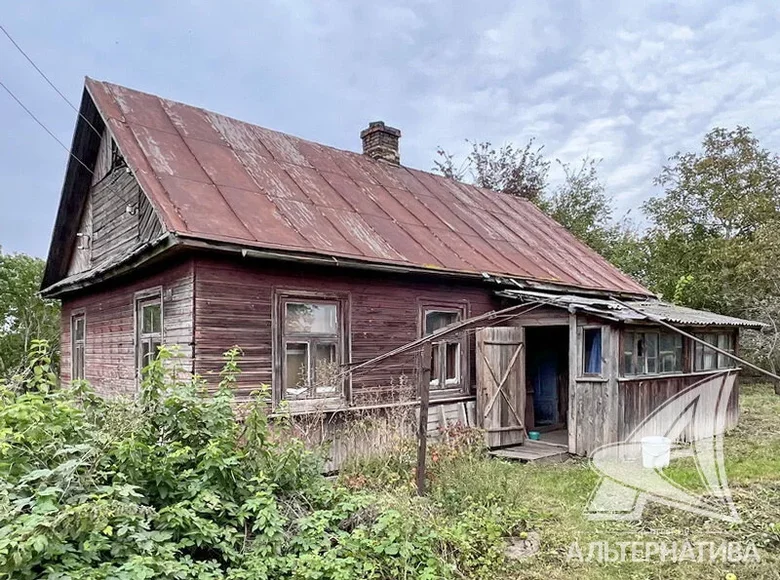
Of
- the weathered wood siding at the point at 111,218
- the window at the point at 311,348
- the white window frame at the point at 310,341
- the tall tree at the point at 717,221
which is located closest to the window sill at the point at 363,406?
the white window frame at the point at 310,341

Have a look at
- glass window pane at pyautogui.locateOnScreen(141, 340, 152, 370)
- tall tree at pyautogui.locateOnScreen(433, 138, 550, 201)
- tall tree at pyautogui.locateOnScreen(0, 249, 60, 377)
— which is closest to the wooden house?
glass window pane at pyautogui.locateOnScreen(141, 340, 152, 370)

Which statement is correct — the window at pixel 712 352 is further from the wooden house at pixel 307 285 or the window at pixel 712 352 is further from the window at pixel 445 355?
the window at pixel 445 355

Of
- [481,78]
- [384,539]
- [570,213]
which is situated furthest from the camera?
[570,213]

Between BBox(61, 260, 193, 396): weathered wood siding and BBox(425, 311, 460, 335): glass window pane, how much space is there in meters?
3.71

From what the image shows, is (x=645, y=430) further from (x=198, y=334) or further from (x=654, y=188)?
(x=654, y=188)

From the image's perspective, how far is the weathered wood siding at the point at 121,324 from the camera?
21.1 feet

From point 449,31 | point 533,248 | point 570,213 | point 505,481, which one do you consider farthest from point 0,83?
point 570,213

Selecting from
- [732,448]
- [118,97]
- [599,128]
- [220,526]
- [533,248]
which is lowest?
[732,448]

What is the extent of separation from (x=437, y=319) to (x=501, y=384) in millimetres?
1498

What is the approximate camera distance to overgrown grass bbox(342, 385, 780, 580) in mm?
4191

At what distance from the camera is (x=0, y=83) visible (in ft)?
25.9

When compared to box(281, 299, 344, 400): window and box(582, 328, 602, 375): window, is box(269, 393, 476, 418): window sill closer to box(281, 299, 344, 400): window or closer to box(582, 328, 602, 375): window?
box(281, 299, 344, 400): window

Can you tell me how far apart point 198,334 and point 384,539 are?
3.37 meters

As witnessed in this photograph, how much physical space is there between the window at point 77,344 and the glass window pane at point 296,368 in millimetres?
5675
